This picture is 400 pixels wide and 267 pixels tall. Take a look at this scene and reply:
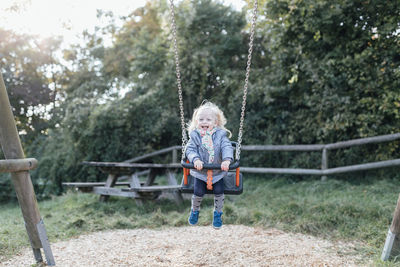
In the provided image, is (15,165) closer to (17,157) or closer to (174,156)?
(17,157)

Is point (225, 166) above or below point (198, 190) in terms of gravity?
above

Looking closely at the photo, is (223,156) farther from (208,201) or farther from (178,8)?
(178,8)

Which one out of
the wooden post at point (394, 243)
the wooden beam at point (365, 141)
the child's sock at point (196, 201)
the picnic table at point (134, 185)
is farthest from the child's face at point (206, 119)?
the wooden beam at point (365, 141)

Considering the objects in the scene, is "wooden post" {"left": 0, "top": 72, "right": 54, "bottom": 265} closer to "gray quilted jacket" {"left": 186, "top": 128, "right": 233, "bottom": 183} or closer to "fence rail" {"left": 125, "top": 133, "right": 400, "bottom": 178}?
"gray quilted jacket" {"left": 186, "top": 128, "right": 233, "bottom": 183}

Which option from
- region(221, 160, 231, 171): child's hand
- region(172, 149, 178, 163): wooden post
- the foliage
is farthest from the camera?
region(172, 149, 178, 163): wooden post

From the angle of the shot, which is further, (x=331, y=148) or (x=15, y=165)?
(x=331, y=148)

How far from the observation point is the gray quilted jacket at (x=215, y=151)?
3562mm

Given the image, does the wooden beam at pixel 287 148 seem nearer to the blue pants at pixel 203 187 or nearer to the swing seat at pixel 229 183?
the swing seat at pixel 229 183

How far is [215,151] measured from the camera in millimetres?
3668

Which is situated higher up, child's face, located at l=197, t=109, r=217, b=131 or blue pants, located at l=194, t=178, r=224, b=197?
child's face, located at l=197, t=109, r=217, b=131

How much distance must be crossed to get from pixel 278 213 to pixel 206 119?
261 cm

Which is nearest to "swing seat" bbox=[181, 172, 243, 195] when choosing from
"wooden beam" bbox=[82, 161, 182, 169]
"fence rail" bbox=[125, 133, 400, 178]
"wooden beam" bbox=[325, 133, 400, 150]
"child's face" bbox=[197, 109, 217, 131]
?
"child's face" bbox=[197, 109, 217, 131]

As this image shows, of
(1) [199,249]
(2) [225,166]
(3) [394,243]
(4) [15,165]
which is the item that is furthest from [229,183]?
(4) [15,165]

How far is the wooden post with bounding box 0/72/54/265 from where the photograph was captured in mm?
3920
